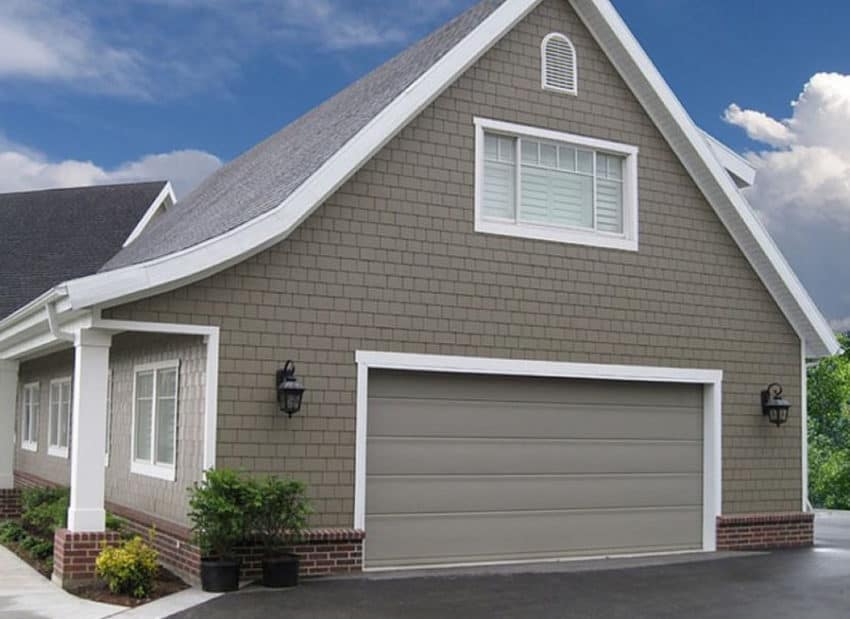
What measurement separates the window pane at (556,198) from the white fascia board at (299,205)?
1.64 m

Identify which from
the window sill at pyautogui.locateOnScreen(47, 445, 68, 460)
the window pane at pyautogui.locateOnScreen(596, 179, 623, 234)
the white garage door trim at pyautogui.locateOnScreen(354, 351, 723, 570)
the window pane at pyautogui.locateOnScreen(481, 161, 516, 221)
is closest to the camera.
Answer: the white garage door trim at pyautogui.locateOnScreen(354, 351, 723, 570)

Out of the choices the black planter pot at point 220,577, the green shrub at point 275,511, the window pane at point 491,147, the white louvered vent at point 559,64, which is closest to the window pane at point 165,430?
the green shrub at point 275,511

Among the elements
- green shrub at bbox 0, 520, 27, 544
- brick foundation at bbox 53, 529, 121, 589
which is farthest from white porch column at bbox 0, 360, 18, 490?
brick foundation at bbox 53, 529, 121, 589

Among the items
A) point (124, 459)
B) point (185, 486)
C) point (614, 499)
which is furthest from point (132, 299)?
point (614, 499)

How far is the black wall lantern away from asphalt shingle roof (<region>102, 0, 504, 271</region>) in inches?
246

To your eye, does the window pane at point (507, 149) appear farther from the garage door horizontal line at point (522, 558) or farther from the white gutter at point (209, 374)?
the garage door horizontal line at point (522, 558)

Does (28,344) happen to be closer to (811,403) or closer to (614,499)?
(614,499)

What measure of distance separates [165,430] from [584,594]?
5120mm

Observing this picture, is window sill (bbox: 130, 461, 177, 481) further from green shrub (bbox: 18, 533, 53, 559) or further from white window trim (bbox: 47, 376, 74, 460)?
white window trim (bbox: 47, 376, 74, 460)

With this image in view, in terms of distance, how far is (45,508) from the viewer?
15.2 metres

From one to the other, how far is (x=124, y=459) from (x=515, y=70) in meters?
7.10

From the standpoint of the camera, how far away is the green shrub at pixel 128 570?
35.2ft

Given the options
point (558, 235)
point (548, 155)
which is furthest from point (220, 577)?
point (548, 155)

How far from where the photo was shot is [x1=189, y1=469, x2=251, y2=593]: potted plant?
10711 millimetres
